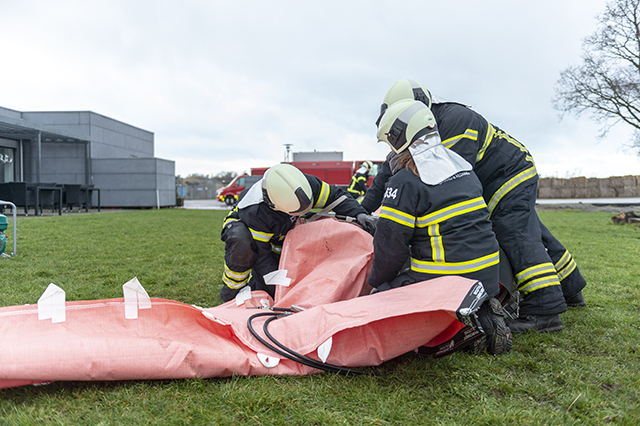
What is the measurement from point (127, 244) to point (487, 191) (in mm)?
6443

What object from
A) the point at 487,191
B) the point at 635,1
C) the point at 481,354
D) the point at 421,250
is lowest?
the point at 481,354

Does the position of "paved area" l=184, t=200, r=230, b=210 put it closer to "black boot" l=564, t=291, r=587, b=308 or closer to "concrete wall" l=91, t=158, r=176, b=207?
"concrete wall" l=91, t=158, r=176, b=207

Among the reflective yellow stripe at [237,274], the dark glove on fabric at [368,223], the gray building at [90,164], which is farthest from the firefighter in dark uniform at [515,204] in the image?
the gray building at [90,164]

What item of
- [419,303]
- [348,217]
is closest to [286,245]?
[348,217]

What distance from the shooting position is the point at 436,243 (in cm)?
255

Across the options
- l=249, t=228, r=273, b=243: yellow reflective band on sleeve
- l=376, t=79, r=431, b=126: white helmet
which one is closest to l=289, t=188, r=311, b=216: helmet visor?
l=249, t=228, r=273, b=243: yellow reflective band on sleeve

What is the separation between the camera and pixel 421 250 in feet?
8.62

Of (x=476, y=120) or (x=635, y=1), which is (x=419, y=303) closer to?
(x=476, y=120)

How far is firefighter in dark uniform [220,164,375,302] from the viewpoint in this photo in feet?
11.5

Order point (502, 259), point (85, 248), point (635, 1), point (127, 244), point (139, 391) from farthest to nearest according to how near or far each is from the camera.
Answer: point (635, 1), point (127, 244), point (85, 248), point (502, 259), point (139, 391)

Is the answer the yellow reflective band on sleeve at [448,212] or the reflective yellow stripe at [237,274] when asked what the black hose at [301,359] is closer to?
the yellow reflective band on sleeve at [448,212]

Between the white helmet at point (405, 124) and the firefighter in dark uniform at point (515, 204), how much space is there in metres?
0.54

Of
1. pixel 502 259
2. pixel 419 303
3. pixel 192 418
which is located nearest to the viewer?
pixel 192 418

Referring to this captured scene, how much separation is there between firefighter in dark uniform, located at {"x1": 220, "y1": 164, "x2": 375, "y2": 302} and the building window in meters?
19.7
